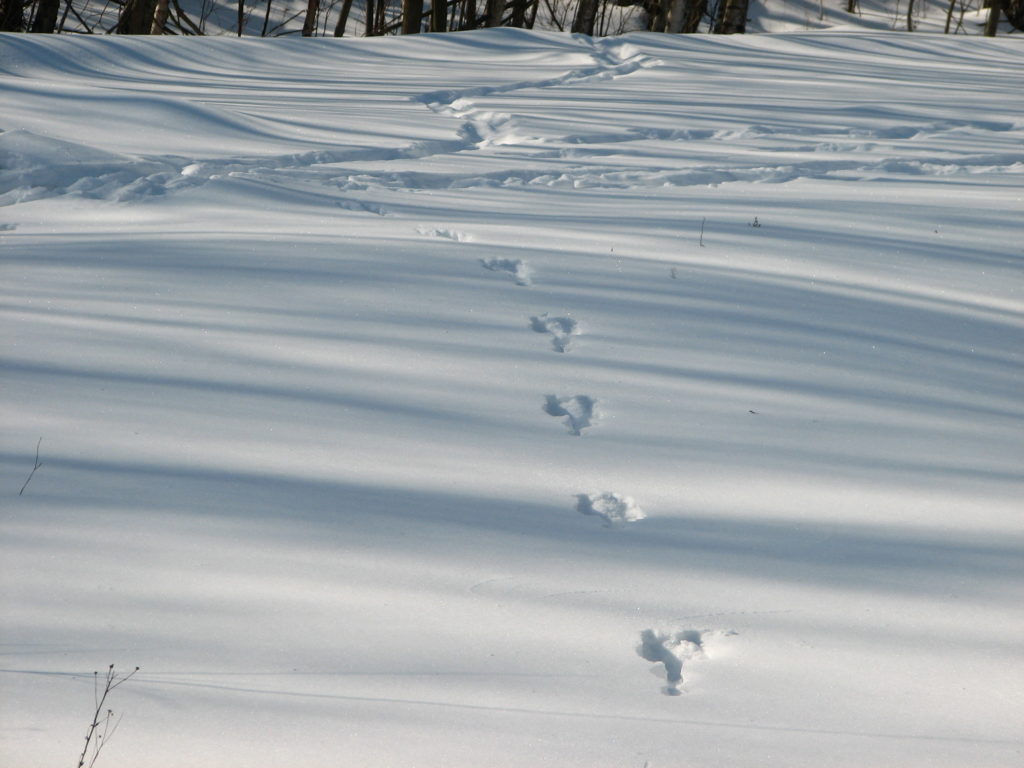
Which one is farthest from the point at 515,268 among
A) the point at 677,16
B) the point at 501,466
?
the point at 677,16

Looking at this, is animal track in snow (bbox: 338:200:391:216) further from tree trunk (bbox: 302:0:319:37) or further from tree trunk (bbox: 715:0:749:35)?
tree trunk (bbox: 302:0:319:37)

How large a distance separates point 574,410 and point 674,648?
91 centimetres

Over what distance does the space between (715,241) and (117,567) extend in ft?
Answer: 9.20

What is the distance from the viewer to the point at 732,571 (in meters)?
1.76

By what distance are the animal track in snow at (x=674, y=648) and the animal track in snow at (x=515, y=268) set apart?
5.85ft

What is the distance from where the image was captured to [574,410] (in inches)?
93.6

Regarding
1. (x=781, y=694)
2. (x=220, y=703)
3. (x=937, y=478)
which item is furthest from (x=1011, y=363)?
(x=220, y=703)

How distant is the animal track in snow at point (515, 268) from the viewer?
3.20 metres

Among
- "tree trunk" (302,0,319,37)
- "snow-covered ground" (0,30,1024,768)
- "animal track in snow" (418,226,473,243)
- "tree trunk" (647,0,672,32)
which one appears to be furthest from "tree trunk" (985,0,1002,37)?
"animal track in snow" (418,226,473,243)

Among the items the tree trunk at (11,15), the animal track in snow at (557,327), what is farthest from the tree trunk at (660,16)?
the animal track in snow at (557,327)

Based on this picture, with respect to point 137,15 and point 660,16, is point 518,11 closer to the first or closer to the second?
point 660,16

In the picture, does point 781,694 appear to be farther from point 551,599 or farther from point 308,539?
point 308,539

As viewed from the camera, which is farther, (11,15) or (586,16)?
(586,16)

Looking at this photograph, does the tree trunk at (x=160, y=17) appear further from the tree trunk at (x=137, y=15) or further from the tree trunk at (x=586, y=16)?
the tree trunk at (x=586, y=16)
